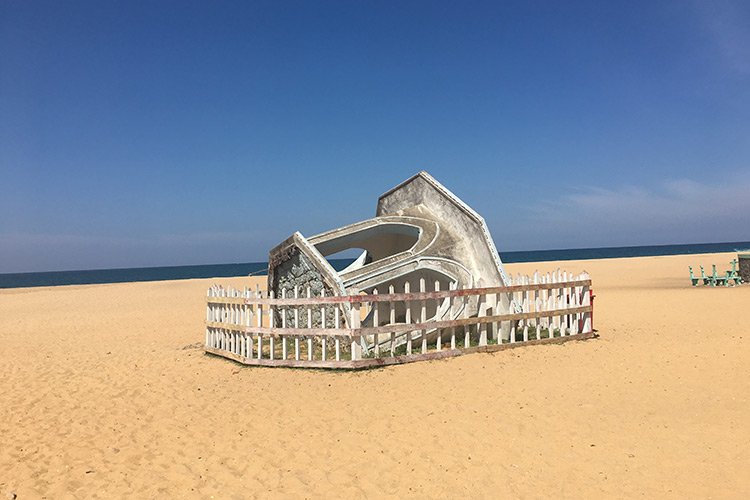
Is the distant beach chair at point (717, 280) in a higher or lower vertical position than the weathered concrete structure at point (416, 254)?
lower

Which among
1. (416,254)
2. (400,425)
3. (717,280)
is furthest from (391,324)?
(717,280)

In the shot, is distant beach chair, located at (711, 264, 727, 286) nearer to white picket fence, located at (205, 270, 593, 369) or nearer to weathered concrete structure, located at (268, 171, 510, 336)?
white picket fence, located at (205, 270, 593, 369)

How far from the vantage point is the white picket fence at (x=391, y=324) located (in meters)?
9.42

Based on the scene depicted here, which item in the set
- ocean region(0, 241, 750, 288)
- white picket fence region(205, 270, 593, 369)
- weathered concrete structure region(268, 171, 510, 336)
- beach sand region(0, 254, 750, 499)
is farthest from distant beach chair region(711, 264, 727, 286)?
ocean region(0, 241, 750, 288)

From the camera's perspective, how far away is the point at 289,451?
6.04 meters

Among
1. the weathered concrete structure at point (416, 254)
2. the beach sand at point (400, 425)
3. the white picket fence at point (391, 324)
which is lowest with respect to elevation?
the beach sand at point (400, 425)

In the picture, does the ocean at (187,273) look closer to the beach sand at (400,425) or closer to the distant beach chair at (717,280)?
the distant beach chair at (717,280)

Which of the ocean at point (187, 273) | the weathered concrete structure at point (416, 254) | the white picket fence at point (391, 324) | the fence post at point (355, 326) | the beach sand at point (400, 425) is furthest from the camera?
the ocean at point (187, 273)

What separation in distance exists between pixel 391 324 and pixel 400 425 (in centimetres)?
315

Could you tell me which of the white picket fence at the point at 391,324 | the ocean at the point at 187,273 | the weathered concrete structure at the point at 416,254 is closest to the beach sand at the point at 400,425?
the white picket fence at the point at 391,324

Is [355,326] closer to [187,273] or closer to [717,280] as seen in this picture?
[717,280]

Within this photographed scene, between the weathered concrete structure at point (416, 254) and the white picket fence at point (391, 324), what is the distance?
0.28 m

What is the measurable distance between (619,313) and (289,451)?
44.9 feet

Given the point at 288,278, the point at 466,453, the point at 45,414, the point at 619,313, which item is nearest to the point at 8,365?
the point at 45,414
